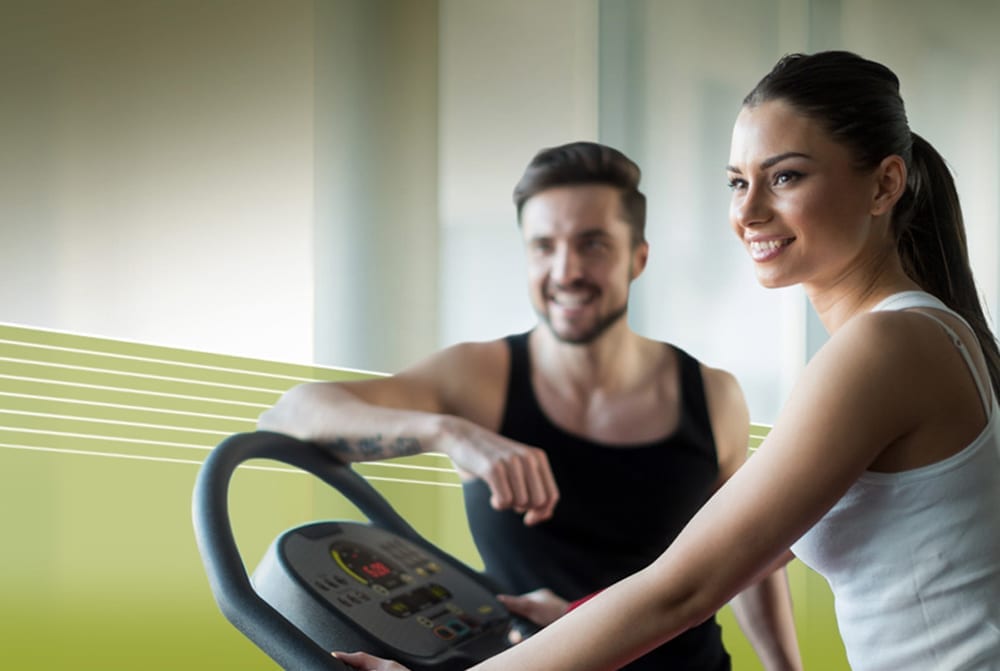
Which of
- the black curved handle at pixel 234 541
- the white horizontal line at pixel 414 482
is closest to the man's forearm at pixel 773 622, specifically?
the black curved handle at pixel 234 541

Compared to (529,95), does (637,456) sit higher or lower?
lower

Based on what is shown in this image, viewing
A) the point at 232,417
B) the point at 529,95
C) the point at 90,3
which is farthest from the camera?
the point at 529,95

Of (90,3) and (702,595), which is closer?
(702,595)

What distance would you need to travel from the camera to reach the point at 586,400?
254 centimetres

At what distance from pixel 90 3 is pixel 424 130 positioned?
1.01m

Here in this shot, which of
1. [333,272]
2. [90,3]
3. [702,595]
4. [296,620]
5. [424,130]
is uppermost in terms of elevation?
[90,3]

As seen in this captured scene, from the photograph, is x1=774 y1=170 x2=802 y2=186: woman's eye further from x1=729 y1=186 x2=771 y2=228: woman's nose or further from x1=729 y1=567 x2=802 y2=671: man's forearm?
x1=729 y1=567 x2=802 y2=671: man's forearm

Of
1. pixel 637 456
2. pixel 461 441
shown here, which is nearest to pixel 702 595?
pixel 461 441

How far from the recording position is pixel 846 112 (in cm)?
119

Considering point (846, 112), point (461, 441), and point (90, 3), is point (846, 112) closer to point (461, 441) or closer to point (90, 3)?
point (461, 441)

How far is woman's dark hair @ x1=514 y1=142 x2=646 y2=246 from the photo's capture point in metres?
2.48

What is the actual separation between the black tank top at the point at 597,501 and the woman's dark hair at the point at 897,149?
1.23 m

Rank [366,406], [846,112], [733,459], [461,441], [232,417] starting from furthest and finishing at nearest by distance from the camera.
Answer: [232,417] → [733,459] → [366,406] → [461,441] → [846,112]

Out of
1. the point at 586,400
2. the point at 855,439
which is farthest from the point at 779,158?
the point at 586,400
